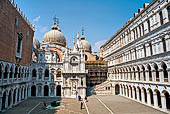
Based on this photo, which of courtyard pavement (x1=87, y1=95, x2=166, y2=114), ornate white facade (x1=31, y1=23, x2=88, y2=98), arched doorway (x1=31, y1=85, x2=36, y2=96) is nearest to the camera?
courtyard pavement (x1=87, y1=95, x2=166, y2=114)

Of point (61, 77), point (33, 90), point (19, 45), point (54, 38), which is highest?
point (54, 38)

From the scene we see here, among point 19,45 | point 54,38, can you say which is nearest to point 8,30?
point 19,45

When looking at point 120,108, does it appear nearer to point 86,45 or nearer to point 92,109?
point 92,109

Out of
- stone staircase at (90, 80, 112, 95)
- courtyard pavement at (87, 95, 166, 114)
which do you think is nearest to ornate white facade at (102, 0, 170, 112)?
courtyard pavement at (87, 95, 166, 114)

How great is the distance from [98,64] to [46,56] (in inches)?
726

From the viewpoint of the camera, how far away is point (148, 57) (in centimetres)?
2320

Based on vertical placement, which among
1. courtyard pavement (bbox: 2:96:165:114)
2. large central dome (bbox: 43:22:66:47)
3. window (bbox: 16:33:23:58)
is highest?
large central dome (bbox: 43:22:66:47)

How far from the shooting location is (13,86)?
24.5m

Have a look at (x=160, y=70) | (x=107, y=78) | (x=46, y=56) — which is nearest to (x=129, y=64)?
(x=160, y=70)

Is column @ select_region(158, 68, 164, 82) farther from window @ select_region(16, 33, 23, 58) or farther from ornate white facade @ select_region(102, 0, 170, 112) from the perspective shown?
window @ select_region(16, 33, 23, 58)

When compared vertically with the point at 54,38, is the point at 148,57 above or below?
below

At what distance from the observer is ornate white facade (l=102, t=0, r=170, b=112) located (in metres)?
19.7

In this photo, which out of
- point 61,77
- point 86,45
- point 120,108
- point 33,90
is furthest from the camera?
point 86,45

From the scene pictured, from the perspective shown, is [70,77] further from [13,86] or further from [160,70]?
[160,70]
